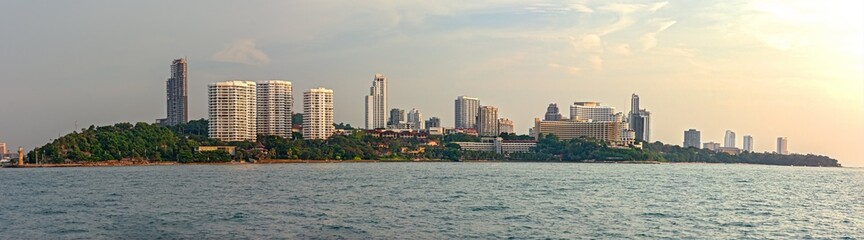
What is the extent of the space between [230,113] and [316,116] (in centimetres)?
2548

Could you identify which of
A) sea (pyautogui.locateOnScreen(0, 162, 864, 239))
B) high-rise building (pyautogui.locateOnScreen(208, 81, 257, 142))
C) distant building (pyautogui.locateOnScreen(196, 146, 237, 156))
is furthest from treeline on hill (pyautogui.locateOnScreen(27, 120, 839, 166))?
sea (pyautogui.locateOnScreen(0, 162, 864, 239))

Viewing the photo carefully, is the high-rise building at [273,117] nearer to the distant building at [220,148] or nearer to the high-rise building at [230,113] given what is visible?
the high-rise building at [230,113]

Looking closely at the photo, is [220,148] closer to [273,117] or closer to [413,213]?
[273,117]

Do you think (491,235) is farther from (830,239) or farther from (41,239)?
(41,239)

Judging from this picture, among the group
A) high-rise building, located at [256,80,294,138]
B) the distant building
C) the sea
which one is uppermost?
high-rise building, located at [256,80,294,138]

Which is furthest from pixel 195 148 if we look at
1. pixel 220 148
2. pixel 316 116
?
pixel 316 116

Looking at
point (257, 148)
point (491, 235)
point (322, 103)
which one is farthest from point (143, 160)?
point (491, 235)

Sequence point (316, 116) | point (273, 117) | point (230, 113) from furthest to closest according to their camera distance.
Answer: point (273, 117), point (316, 116), point (230, 113)

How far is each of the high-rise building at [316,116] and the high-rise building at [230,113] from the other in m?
15.6

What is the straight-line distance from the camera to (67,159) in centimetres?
12312

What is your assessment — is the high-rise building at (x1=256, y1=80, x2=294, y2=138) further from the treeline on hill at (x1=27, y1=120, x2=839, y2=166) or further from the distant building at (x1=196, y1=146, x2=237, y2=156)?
the distant building at (x1=196, y1=146, x2=237, y2=156)

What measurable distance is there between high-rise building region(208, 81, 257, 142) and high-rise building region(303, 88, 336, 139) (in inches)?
613

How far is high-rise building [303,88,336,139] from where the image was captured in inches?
7544

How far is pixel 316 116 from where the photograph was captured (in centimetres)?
19288
